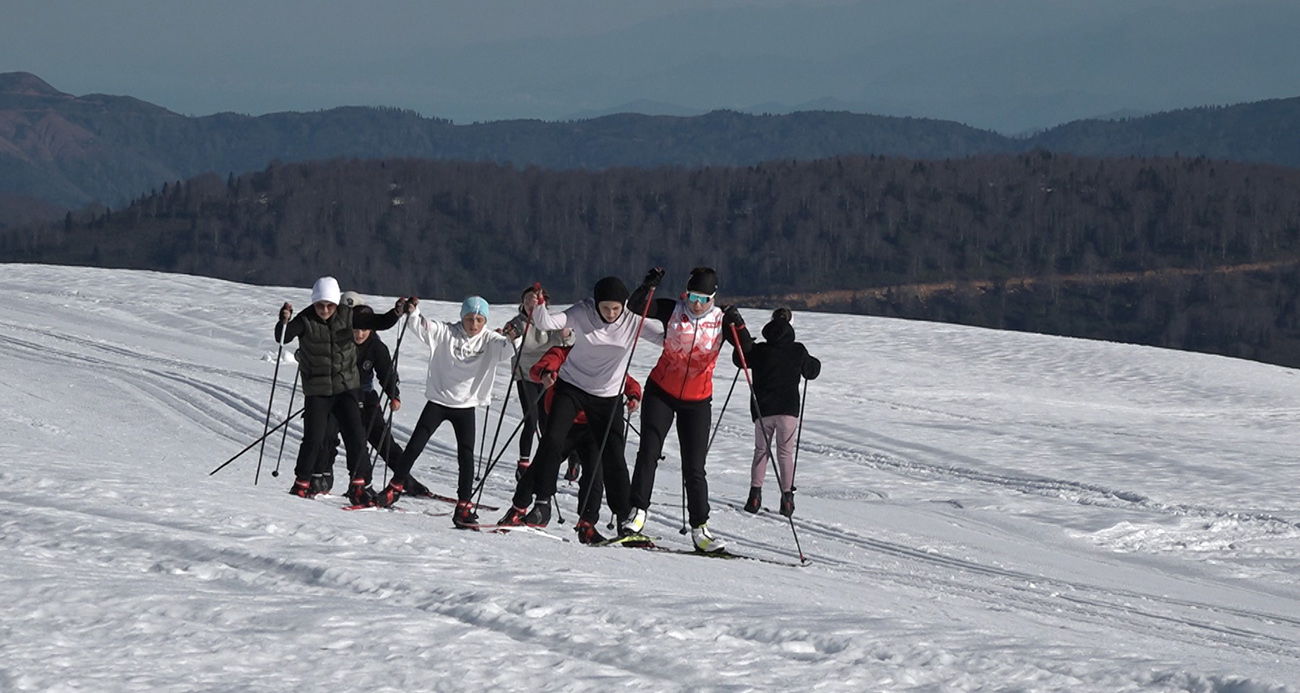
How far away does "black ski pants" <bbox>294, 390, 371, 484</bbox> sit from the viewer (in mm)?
8656

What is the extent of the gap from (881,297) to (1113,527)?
140979 mm

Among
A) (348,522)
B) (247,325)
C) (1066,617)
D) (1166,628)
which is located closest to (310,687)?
(348,522)

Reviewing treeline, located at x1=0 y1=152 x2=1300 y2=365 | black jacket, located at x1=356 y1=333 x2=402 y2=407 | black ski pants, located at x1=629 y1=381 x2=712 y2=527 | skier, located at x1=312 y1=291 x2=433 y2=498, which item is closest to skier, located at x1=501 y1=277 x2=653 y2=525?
black ski pants, located at x1=629 y1=381 x2=712 y2=527

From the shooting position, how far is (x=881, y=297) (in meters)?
150

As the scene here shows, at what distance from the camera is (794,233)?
16575cm

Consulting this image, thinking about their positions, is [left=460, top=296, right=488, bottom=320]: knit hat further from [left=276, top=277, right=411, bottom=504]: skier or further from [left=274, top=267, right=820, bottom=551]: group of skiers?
[left=276, top=277, right=411, bottom=504]: skier

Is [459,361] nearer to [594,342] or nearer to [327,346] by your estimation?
[327,346]

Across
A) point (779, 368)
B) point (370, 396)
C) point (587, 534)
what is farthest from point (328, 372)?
point (779, 368)

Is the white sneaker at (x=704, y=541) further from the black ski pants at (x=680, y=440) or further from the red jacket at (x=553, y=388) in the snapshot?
the red jacket at (x=553, y=388)

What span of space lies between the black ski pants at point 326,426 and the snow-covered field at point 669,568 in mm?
569

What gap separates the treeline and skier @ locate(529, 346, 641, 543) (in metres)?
139

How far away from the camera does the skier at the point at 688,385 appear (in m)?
7.37

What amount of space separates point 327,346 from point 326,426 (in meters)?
0.66

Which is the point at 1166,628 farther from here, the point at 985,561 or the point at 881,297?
the point at 881,297
